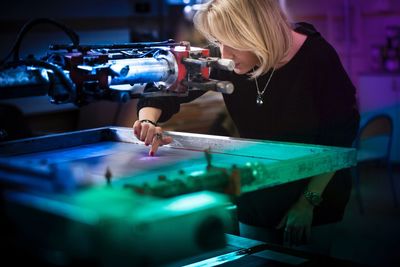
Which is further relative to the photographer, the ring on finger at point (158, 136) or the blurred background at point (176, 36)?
the blurred background at point (176, 36)

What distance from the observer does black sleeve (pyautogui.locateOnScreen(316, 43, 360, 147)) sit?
1834mm

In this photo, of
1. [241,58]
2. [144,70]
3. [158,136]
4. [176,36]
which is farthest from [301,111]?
[176,36]

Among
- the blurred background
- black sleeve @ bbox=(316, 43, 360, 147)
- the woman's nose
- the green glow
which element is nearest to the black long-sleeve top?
black sleeve @ bbox=(316, 43, 360, 147)

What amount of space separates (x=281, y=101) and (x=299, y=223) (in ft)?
1.47

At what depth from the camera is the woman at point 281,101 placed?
1.74 metres

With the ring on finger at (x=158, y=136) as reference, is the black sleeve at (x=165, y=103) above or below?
above

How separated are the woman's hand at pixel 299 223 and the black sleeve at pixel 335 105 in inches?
8.1

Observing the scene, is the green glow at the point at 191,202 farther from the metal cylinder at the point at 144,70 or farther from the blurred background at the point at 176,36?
the blurred background at the point at 176,36

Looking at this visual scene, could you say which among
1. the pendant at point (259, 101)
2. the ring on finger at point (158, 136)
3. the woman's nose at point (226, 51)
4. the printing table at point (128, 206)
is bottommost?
the printing table at point (128, 206)

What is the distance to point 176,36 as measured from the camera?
556 cm

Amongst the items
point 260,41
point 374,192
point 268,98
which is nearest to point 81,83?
point 260,41

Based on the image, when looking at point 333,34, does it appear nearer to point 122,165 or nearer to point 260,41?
point 260,41

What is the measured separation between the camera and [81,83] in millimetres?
1283

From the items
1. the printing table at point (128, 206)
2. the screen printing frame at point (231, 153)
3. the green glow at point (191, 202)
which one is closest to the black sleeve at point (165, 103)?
the screen printing frame at point (231, 153)
